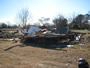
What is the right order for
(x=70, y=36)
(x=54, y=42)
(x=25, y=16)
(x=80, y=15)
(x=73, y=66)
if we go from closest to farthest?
1. (x=73, y=66)
2. (x=54, y=42)
3. (x=70, y=36)
4. (x=25, y=16)
5. (x=80, y=15)

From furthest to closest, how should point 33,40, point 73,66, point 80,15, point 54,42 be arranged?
point 80,15 → point 33,40 → point 54,42 → point 73,66

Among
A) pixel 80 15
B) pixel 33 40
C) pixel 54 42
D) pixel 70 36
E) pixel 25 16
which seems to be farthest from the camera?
pixel 80 15

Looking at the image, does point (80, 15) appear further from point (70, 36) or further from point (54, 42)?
point (54, 42)

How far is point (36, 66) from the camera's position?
16.1 ft

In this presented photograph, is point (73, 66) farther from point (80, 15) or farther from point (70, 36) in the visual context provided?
point (80, 15)

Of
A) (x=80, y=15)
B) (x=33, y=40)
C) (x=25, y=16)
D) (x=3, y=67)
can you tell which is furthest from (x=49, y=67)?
(x=80, y=15)

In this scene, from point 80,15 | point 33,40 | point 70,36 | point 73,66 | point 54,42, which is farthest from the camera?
point 80,15

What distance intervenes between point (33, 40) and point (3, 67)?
8763 mm

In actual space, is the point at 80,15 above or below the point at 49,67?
above

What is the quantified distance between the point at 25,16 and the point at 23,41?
103ft

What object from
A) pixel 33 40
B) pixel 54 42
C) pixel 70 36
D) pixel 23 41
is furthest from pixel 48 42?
pixel 70 36

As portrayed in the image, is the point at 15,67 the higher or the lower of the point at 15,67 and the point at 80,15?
the lower

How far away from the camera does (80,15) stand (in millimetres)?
55000

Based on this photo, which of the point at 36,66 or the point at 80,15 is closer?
the point at 36,66
